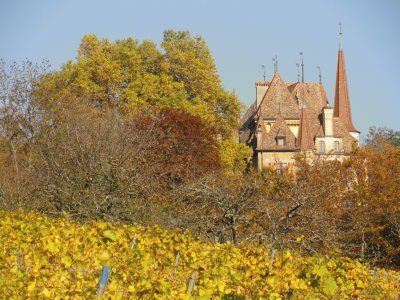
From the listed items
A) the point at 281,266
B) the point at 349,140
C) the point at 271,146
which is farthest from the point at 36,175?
the point at 349,140

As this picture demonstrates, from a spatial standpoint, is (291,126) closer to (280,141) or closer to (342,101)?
(280,141)

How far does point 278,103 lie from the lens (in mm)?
68062

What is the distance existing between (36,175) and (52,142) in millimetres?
3776

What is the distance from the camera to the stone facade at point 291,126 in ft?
210

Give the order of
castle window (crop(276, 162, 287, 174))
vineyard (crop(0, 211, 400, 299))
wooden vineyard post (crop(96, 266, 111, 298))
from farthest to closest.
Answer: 1. castle window (crop(276, 162, 287, 174))
2. vineyard (crop(0, 211, 400, 299))
3. wooden vineyard post (crop(96, 266, 111, 298))

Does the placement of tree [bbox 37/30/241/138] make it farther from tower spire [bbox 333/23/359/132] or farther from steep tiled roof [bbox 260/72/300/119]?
tower spire [bbox 333/23/359/132]

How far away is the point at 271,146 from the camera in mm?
64000

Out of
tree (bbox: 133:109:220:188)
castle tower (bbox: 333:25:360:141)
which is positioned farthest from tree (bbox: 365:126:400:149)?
tree (bbox: 133:109:220:188)

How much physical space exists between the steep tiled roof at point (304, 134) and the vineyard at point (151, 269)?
45.9 metres

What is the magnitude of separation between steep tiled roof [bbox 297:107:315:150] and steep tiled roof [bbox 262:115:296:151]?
1.84 feet

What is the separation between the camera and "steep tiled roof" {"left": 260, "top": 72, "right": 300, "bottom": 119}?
67.1 m

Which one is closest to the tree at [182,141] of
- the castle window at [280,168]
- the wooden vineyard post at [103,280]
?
the castle window at [280,168]

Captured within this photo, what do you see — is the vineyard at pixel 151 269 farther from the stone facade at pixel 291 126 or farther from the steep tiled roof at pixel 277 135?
the steep tiled roof at pixel 277 135

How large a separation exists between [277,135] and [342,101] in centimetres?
1365
